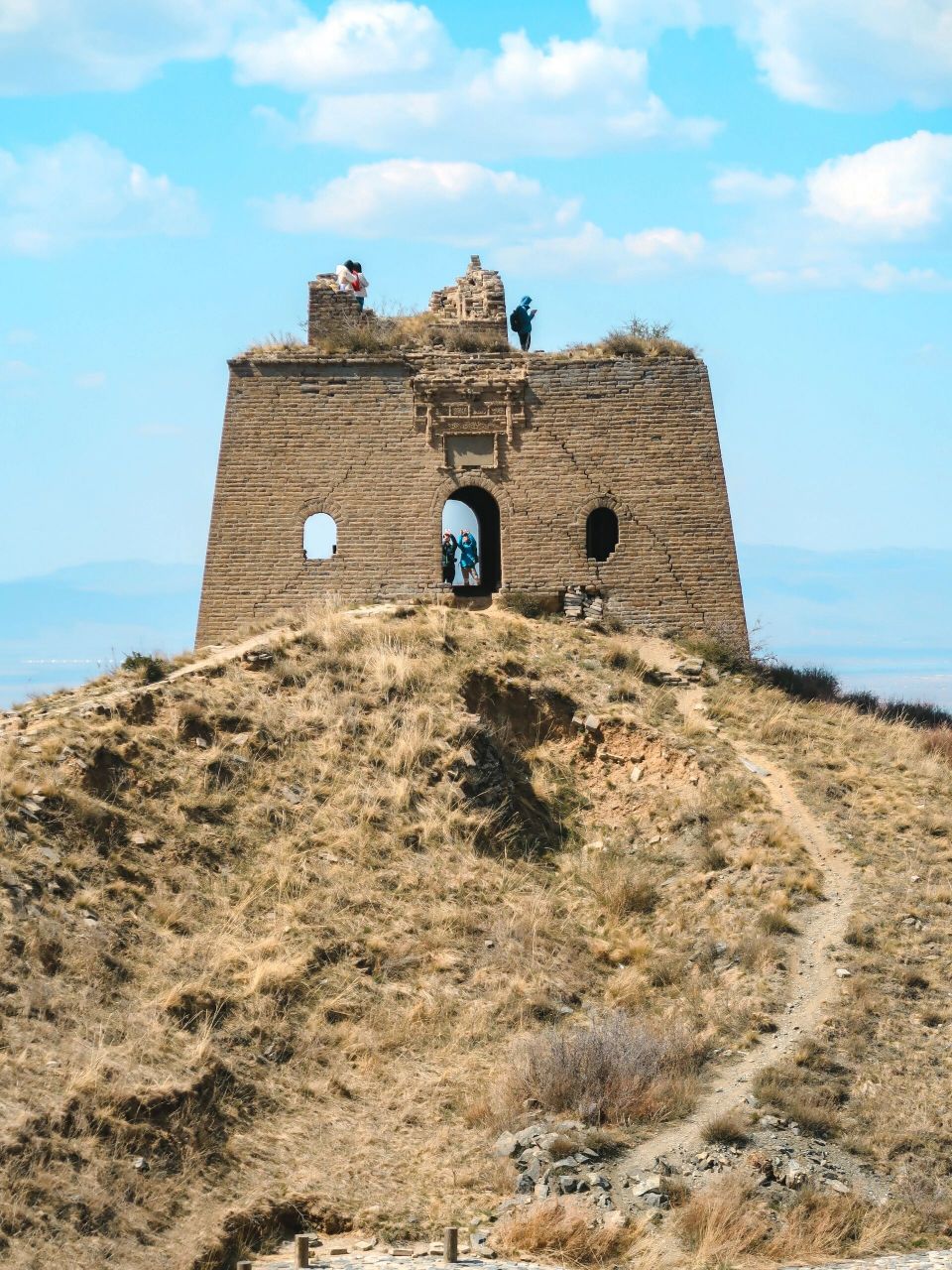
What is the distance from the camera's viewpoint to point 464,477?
27703mm

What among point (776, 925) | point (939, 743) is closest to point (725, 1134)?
point (776, 925)

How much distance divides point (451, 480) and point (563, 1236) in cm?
1432

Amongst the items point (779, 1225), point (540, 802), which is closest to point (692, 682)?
point (540, 802)

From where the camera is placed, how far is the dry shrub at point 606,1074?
17594 millimetres

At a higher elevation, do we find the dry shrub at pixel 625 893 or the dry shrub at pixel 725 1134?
the dry shrub at pixel 625 893

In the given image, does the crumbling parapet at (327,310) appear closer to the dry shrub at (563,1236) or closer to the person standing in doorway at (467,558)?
the person standing in doorway at (467,558)

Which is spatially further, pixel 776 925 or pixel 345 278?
pixel 345 278

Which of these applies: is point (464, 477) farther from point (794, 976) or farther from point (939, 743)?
point (794, 976)

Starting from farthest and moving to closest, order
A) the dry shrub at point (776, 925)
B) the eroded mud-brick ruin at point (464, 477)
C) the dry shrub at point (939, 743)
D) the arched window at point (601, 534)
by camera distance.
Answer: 1. the arched window at point (601, 534)
2. the eroded mud-brick ruin at point (464, 477)
3. the dry shrub at point (939, 743)
4. the dry shrub at point (776, 925)

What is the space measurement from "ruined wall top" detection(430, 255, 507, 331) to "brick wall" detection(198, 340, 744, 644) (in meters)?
1.17

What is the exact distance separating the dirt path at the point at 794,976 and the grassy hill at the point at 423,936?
5.5 inches

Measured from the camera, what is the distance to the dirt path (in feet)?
56.5

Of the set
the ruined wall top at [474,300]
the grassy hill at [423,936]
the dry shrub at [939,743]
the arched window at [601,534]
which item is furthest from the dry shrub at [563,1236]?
the ruined wall top at [474,300]

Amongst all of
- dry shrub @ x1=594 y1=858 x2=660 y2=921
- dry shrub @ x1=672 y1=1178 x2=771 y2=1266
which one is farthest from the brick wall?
dry shrub @ x1=672 y1=1178 x2=771 y2=1266
